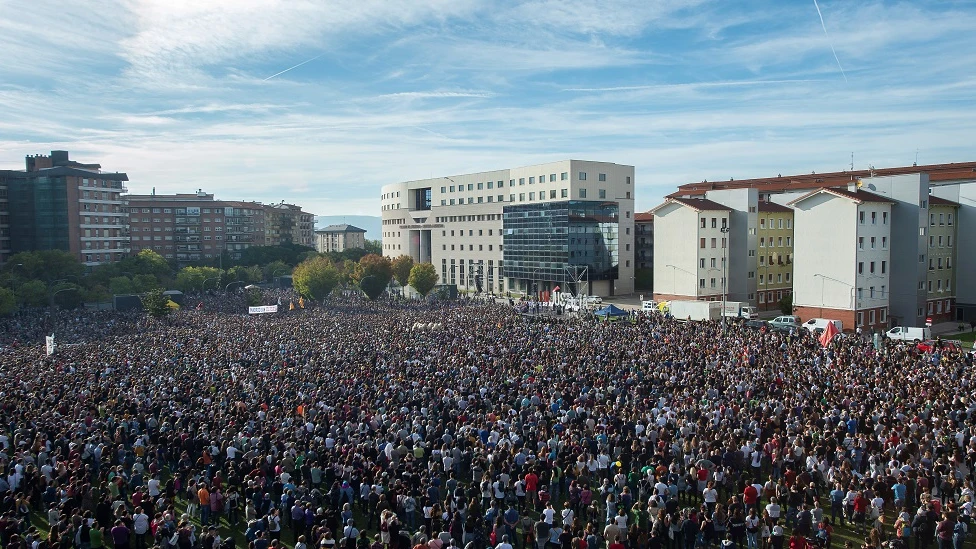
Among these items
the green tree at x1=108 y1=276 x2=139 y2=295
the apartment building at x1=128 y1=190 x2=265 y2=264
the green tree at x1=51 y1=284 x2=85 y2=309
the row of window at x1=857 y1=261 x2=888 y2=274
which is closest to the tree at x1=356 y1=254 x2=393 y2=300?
the green tree at x1=108 y1=276 x2=139 y2=295

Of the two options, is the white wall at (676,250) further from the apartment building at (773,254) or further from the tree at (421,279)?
the tree at (421,279)

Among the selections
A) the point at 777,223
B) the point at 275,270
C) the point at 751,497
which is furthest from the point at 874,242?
the point at 275,270

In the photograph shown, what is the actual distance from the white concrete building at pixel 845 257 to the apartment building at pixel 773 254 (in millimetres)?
9234

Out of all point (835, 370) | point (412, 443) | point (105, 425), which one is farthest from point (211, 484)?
point (835, 370)

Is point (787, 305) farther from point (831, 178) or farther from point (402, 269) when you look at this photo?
point (402, 269)

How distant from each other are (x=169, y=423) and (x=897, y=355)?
83.8 feet

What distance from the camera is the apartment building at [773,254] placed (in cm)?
5719

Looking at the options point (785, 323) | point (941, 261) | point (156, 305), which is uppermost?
point (941, 261)

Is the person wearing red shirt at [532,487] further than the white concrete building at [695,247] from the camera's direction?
No

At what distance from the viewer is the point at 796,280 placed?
4831 cm

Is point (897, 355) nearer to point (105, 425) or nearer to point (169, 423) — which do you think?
point (169, 423)

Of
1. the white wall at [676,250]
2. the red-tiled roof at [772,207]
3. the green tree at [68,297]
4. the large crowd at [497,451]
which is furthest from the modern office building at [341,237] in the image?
the large crowd at [497,451]

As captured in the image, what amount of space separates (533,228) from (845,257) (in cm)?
3751

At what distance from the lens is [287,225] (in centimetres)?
15450
